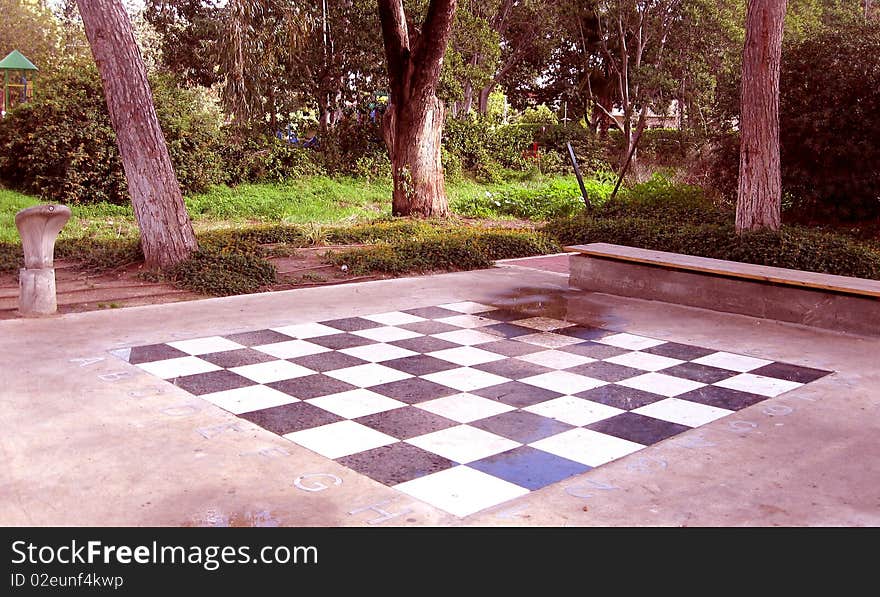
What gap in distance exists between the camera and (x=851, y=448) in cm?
375

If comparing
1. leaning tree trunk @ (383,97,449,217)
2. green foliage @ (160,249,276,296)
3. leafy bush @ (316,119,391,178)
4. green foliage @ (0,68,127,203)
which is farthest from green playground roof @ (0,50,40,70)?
green foliage @ (160,249,276,296)

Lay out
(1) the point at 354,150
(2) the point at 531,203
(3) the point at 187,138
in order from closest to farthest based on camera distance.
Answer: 1. (2) the point at 531,203
2. (3) the point at 187,138
3. (1) the point at 354,150

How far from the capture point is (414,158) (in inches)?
497

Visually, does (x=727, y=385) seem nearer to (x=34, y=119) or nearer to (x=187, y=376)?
(x=187, y=376)

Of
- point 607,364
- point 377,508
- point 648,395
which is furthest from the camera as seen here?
point 607,364

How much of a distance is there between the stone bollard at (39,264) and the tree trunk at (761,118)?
6.45 metres

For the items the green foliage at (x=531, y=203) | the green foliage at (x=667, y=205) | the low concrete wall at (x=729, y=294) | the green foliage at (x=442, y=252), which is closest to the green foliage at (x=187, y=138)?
the green foliage at (x=531, y=203)

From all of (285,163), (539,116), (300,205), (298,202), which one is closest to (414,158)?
(300,205)

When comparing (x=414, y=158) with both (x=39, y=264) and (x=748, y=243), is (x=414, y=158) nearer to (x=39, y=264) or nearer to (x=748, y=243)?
(x=748, y=243)

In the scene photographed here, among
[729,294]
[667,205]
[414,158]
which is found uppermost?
[414,158]

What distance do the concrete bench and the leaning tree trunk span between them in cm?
518

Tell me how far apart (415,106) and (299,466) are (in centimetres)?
958

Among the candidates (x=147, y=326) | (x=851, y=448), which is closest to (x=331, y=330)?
(x=147, y=326)

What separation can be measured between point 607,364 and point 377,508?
2501 millimetres
